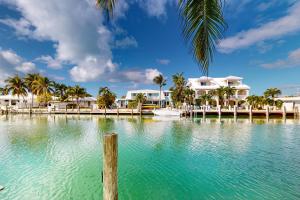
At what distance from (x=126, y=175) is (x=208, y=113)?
40.8 meters

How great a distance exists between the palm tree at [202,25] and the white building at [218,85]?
192 ft

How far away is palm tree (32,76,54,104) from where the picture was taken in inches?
2618

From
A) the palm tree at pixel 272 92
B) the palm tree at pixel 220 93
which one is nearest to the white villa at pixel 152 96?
the palm tree at pixel 220 93

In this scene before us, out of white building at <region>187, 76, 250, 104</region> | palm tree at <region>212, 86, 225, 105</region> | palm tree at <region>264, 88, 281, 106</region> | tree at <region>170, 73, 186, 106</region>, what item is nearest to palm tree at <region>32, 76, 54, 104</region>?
tree at <region>170, 73, 186, 106</region>

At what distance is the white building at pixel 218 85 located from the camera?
6006 cm

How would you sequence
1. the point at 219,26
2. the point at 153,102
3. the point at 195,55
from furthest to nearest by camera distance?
the point at 153,102 → the point at 195,55 → the point at 219,26

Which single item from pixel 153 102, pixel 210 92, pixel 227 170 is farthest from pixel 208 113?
pixel 227 170

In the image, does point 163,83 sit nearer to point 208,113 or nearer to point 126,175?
point 208,113

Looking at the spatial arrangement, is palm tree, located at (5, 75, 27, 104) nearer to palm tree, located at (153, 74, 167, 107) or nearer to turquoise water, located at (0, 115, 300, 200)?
palm tree, located at (153, 74, 167, 107)

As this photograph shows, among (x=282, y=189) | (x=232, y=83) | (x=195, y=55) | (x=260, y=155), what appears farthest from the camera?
(x=232, y=83)

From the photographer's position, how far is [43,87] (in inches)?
2643

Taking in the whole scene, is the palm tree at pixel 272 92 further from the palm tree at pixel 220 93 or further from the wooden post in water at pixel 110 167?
the wooden post in water at pixel 110 167

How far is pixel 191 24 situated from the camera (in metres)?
2.91

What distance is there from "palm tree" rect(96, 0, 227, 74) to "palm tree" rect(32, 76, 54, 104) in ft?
243
